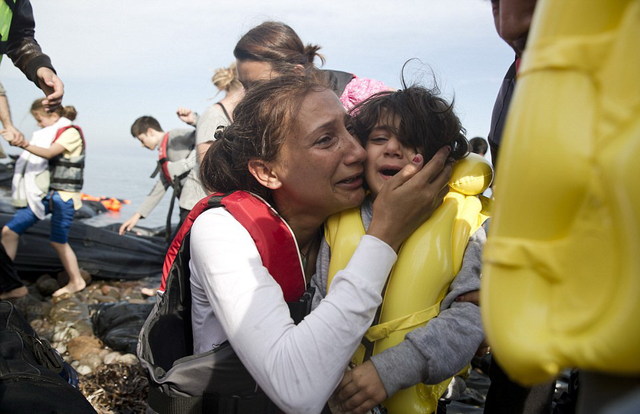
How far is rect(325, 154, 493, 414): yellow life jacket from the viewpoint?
158 centimetres

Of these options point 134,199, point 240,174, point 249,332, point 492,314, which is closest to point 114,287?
point 240,174

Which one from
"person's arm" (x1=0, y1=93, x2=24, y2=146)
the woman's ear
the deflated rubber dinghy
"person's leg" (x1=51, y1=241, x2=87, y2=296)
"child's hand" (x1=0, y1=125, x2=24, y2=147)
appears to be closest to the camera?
the woman's ear

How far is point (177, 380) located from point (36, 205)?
14.8ft

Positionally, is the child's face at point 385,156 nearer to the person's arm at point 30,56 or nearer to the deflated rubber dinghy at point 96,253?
the person's arm at point 30,56

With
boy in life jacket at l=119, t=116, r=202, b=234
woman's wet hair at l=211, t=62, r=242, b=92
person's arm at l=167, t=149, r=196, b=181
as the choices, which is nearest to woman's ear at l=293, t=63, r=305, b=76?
woman's wet hair at l=211, t=62, r=242, b=92

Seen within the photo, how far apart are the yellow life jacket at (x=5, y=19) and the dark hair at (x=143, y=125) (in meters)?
2.99

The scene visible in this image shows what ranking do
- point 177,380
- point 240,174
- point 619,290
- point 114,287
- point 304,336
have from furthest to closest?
point 114,287 → point 240,174 → point 177,380 → point 304,336 → point 619,290

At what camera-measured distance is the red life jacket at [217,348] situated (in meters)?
1.53

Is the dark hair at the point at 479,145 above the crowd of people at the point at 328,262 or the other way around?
the other way around

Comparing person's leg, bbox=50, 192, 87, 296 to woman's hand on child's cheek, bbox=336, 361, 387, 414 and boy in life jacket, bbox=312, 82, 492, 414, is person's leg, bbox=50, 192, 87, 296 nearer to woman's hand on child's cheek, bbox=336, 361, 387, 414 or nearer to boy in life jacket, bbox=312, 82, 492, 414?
boy in life jacket, bbox=312, 82, 492, 414

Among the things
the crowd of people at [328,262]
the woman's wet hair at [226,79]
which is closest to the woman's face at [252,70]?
the woman's wet hair at [226,79]

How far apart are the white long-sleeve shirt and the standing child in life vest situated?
4458mm

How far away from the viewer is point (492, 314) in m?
0.67

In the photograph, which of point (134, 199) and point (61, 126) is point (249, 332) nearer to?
point (61, 126)
